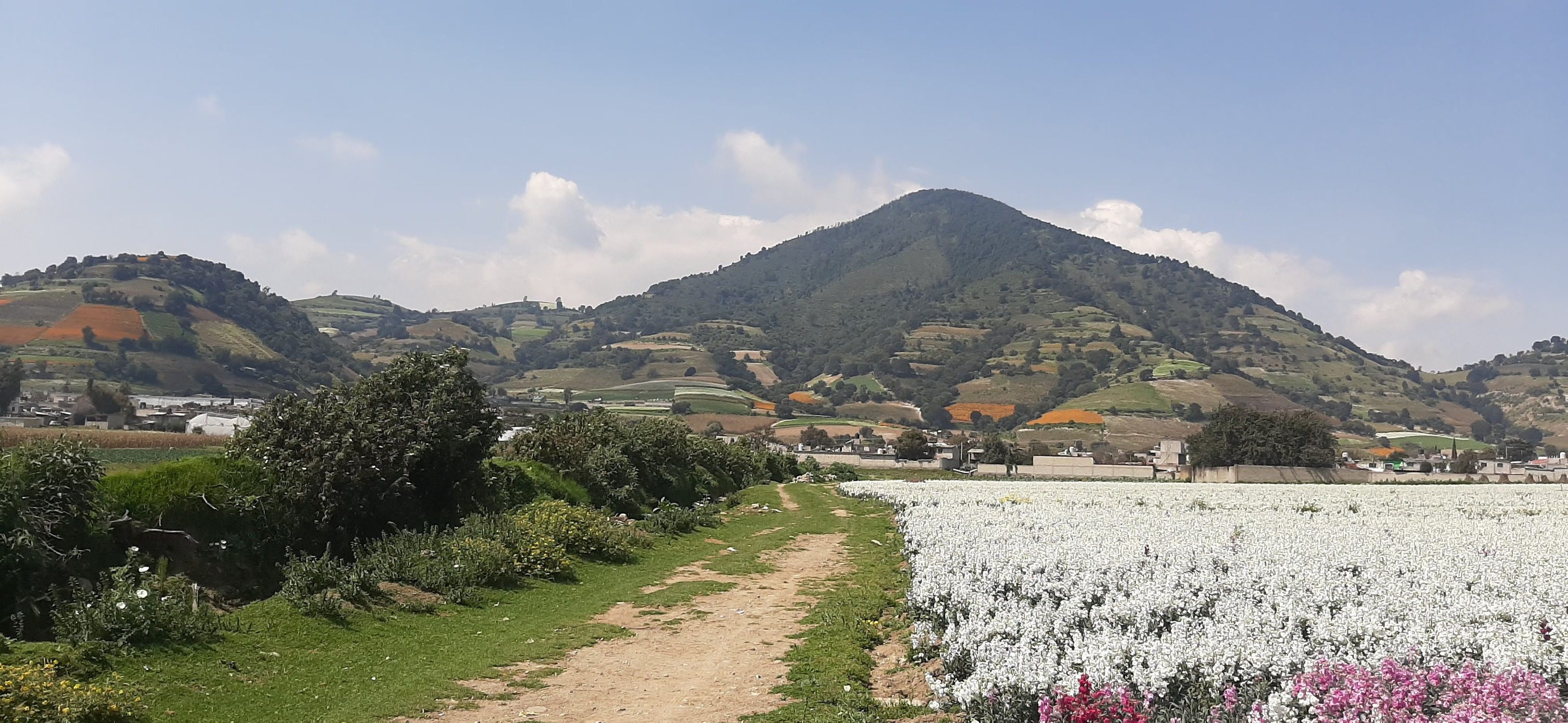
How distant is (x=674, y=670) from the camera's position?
471 inches

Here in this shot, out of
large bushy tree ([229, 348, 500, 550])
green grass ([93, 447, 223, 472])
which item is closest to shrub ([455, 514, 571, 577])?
large bushy tree ([229, 348, 500, 550])

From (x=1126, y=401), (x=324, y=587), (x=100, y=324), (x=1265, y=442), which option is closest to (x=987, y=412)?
(x=1126, y=401)

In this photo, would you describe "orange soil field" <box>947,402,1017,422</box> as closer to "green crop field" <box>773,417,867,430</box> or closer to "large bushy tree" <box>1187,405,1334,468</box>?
"green crop field" <box>773,417,867,430</box>

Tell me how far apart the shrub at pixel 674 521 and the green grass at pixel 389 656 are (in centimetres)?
864

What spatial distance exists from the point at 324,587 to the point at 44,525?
12.0ft

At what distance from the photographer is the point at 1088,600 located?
1154 centimetres

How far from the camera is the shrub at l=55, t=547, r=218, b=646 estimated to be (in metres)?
10.3

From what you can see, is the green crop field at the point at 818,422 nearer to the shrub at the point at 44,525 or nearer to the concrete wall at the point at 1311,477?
the concrete wall at the point at 1311,477

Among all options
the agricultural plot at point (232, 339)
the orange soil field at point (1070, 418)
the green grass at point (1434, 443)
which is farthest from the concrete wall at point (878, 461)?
the green grass at point (1434, 443)

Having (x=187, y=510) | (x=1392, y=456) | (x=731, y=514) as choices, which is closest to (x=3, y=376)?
(x=731, y=514)

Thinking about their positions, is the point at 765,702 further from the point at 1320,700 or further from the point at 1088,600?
the point at 1320,700

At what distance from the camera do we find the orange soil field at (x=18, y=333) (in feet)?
421

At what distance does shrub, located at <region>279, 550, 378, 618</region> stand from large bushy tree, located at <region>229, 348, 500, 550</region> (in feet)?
11.1

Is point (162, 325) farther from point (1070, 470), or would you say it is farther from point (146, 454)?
point (146, 454)
